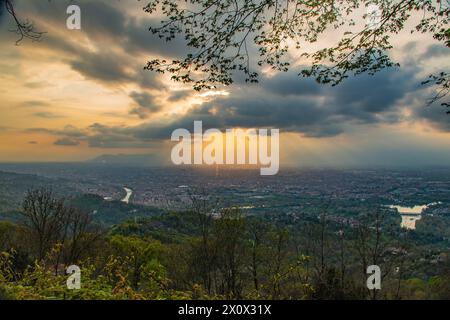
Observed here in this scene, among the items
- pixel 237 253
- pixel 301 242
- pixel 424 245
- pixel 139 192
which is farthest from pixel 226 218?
pixel 139 192

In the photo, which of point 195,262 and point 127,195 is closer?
point 195,262

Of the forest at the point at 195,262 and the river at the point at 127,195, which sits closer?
the forest at the point at 195,262

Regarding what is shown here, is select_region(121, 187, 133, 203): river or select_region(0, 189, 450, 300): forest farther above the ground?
select_region(0, 189, 450, 300): forest

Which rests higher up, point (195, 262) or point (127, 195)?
point (195, 262)

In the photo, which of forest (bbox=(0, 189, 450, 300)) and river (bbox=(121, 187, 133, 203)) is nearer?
forest (bbox=(0, 189, 450, 300))

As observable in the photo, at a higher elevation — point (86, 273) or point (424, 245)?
point (86, 273)

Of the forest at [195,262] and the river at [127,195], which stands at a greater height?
the forest at [195,262]

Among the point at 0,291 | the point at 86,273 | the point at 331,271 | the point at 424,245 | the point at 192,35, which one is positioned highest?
the point at 192,35
